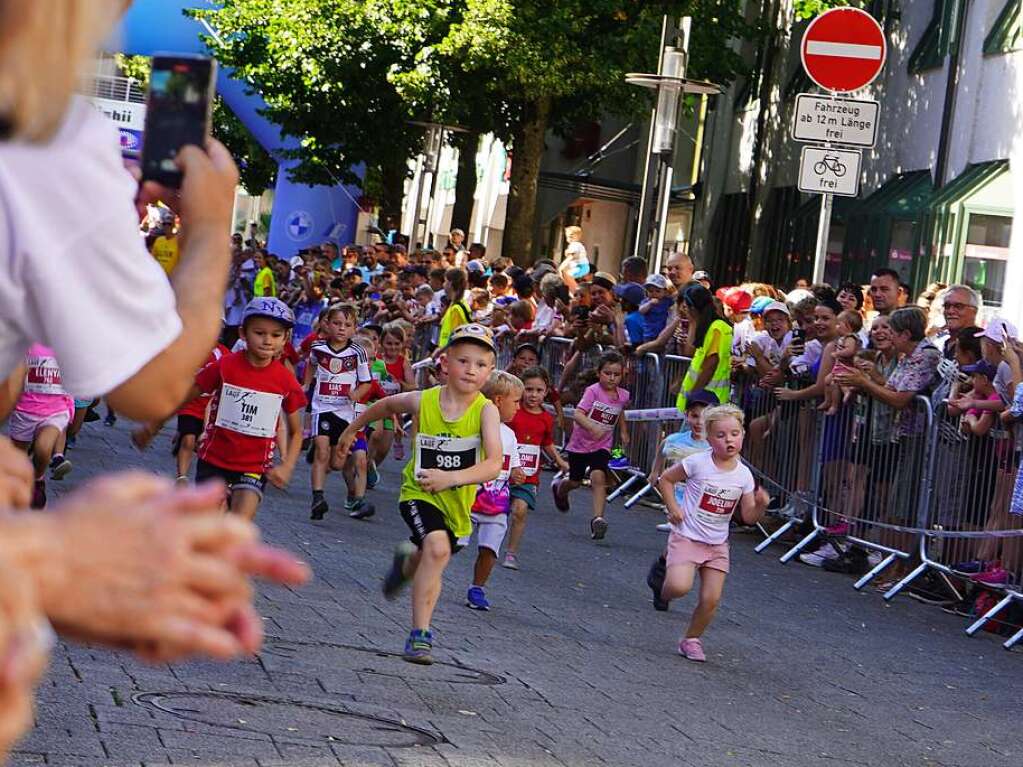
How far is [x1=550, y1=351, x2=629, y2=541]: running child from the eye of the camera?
15.9 m

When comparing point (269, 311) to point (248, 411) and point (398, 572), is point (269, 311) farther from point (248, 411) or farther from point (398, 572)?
point (398, 572)

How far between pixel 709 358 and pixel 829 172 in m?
2.29

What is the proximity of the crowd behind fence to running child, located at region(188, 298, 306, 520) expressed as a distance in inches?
160

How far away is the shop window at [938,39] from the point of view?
2544 centimetres

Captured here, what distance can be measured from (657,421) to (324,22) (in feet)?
66.0

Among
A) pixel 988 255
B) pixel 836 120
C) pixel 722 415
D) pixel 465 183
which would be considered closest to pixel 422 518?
pixel 722 415

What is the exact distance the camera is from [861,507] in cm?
1371

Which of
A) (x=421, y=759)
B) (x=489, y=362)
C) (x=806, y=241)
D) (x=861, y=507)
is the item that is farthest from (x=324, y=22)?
(x=421, y=759)

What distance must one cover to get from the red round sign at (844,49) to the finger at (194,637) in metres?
12.6

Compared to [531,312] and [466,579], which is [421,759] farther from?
[531,312]

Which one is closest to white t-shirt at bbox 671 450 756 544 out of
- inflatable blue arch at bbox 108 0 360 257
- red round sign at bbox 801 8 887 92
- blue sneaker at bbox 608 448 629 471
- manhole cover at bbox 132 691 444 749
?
manhole cover at bbox 132 691 444 749

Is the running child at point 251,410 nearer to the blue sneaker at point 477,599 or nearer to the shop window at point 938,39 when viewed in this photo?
the blue sneaker at point 477,599

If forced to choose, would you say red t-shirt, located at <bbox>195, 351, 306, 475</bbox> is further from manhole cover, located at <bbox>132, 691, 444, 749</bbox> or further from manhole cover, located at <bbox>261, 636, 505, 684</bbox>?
manhole cover, located at <bbox>132, 691, 444, 749</bbox>

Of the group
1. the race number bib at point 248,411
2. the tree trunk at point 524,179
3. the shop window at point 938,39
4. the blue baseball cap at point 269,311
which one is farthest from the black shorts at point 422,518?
the tree trunk at point 524,179
